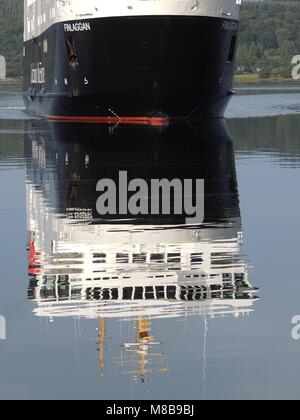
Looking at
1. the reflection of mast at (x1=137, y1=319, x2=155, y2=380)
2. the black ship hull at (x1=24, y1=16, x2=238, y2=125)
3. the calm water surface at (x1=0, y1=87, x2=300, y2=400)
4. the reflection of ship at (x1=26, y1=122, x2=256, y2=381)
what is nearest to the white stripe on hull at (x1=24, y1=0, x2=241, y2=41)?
the black ship hull at (x1=24, y1=16, x2=238, y2=125)

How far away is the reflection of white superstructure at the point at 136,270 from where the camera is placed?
48.2 feet

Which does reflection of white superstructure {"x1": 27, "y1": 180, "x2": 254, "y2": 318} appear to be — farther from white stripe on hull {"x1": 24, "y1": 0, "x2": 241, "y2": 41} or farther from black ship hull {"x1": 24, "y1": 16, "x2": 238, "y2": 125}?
white stripe on hull {"x1": 24, "y1": 0, "x2": 241, "y2": 41}

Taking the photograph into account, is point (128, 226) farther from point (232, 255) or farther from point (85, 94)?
point (85, 94)

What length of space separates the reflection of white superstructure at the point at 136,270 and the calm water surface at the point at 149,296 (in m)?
0.02

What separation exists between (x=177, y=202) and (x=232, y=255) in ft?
23.9

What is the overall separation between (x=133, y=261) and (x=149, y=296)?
2.60 metres

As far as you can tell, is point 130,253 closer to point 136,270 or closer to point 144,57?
point 136,270

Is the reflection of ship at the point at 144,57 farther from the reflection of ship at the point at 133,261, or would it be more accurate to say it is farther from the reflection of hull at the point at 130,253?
the reflection of ship at the point at 133,261

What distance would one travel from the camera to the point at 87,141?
47375 mm

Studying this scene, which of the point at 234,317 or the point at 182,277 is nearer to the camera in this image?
the point at 234,317

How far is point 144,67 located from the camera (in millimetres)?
53906

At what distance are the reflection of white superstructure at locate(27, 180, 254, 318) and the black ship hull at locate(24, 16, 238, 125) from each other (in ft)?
105

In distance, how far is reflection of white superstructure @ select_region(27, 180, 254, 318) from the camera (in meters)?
14.7
